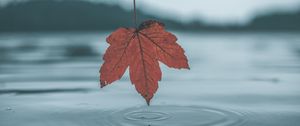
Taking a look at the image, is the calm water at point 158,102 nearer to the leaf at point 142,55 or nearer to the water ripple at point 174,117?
the water ripple at point 174,117

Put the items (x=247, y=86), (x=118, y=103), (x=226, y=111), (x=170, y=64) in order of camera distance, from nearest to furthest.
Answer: (x=170, y=64)
(x=226, y=111)
(x=118, y=103)
(x=247, y=86)

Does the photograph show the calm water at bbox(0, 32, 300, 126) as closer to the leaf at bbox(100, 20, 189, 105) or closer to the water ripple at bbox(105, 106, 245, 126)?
the water ripple at bbox(105, 106, 245, 126)

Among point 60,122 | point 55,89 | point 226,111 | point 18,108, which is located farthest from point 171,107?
point 55,89

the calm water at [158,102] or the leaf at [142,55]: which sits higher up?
the leaf at [142,55]

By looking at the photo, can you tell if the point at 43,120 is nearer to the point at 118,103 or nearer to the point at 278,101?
the point at 118,103

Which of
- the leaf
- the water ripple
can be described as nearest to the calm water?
the water ripple

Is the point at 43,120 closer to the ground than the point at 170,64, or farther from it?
closer to the ground

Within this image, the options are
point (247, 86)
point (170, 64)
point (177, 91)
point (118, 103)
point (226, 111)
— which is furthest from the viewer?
point (247, 86)

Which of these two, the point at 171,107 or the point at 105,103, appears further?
the point at 105,103

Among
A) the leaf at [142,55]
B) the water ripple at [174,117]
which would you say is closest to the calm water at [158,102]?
the water ripple at [174,117]
